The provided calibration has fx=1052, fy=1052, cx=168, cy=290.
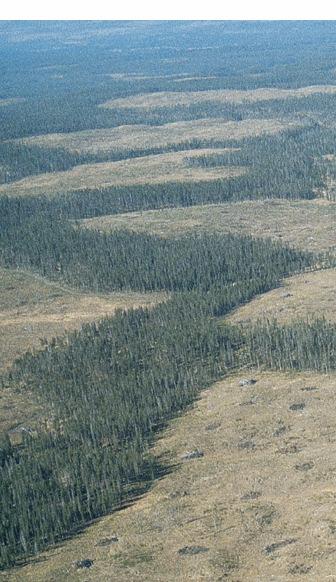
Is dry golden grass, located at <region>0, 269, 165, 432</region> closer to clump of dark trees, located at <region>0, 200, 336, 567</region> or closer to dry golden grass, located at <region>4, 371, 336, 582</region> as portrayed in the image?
clump of dark trees, located at <region>0, 200, 336, 567</region>

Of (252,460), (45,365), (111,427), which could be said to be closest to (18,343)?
(45,365)

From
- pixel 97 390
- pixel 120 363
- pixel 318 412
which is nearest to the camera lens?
pixel 318 412

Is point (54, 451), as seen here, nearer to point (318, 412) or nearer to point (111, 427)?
point (111, 427)

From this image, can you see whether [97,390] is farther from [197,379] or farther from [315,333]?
[315,333]

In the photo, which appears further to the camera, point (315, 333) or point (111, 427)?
point (315, 333)

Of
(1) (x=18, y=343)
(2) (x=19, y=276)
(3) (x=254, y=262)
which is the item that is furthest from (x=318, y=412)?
(2) (x=19, y=276)

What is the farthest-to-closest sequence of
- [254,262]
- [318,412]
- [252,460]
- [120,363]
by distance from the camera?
1. [254,262]
2. [120,363]
3. [318,412]
4. [252,460]
